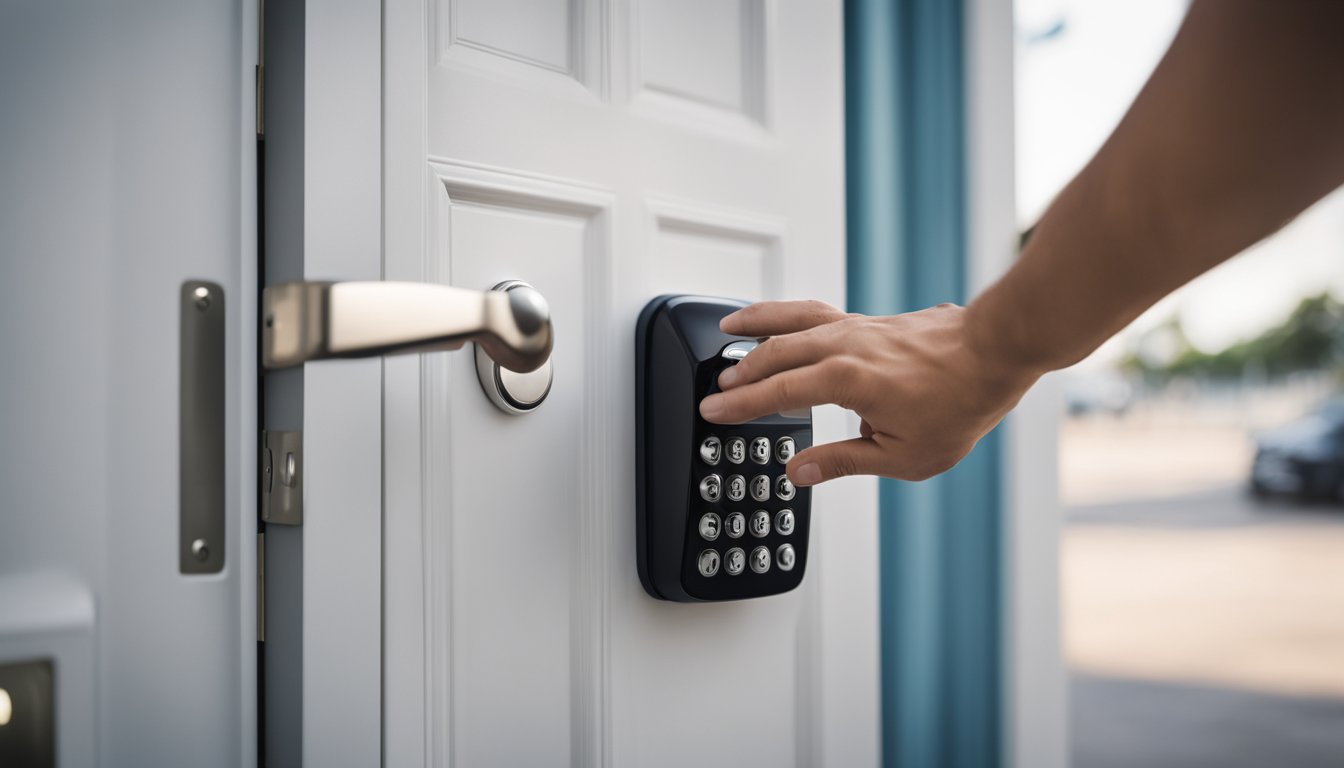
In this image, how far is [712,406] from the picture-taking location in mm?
525

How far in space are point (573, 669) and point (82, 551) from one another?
1.02 feet

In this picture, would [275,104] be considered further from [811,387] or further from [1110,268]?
[1110,268]

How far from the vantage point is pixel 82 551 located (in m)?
0.42

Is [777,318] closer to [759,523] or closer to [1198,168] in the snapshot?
[759,523]

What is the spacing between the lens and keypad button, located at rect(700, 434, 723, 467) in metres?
0.55

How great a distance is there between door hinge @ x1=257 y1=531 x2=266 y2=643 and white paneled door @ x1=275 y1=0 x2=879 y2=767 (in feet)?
0.17

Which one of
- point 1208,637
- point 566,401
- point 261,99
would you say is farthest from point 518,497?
point 1208,637

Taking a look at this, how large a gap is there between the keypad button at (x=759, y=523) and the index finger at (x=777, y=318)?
141 millimetres

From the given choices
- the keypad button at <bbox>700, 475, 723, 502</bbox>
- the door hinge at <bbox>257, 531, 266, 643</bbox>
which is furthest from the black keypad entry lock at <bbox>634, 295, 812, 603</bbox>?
the door hinge at <bbox>257, 531, 266, 643</bbox>

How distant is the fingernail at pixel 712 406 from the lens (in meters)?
0.52

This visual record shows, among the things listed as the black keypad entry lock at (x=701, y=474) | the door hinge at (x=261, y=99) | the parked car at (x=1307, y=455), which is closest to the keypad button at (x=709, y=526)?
the black keypad entry lock at (x=701, y=474)

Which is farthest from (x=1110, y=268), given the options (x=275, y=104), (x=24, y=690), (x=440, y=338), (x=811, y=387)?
(x=24, y=690)

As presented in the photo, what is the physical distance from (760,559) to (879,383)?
0.18 meters

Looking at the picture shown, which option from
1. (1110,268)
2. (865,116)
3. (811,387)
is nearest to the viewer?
(1110,268)
